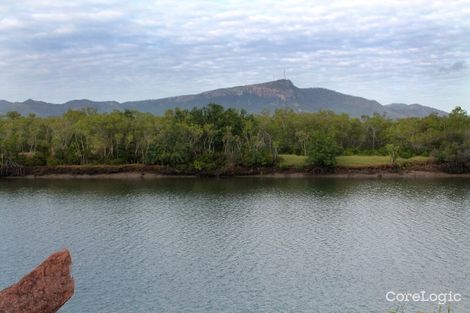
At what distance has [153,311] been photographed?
106 feet

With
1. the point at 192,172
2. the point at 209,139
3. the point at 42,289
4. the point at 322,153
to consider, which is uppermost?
the point at 209,139

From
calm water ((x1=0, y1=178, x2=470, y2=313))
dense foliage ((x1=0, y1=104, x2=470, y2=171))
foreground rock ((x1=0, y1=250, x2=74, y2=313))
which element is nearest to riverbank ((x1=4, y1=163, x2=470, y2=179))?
dense foliage ((x1=0, y1=104, x2=470, y2=171))

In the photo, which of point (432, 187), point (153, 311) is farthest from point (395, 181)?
point (153, 311)

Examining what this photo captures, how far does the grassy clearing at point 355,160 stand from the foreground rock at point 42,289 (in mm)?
89047

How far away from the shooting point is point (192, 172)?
327ft

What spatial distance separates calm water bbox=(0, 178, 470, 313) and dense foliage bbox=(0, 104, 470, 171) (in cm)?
1971

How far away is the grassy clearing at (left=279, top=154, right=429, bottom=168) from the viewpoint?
9650 centimetres

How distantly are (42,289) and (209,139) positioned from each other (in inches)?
3675

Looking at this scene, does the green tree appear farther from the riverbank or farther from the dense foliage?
the riverbank

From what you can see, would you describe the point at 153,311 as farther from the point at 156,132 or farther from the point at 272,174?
the point at 156,132

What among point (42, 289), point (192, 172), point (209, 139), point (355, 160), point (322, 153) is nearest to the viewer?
point (42, 289)

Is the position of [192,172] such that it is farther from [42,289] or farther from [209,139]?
[42,289]

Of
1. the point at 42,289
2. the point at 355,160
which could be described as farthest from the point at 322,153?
the point at 42,289

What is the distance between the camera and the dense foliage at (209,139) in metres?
99.2
